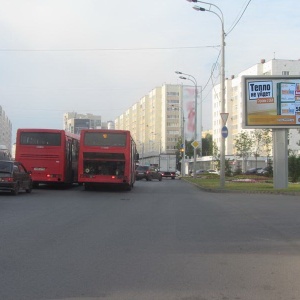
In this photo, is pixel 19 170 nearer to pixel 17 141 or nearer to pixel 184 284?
pixel 17 141

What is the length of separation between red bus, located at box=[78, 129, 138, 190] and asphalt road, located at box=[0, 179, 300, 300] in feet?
32.1

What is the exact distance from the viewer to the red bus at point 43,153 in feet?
83.1

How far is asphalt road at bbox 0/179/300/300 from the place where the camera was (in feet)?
19.5

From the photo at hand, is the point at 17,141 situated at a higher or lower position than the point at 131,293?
higher

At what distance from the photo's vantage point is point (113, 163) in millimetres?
24547

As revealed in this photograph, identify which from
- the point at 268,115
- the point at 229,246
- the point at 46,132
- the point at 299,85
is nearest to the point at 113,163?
the point at 46,132

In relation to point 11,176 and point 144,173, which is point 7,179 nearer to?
point 11,176

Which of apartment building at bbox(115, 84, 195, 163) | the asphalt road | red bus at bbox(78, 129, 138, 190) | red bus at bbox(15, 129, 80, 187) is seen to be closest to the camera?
the asphalt road

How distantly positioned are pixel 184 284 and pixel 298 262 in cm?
255

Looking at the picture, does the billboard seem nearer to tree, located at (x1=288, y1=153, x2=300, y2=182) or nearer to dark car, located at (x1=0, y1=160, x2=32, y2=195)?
dark car, located at (x1=0, y1=160, x2=32, y2=195)

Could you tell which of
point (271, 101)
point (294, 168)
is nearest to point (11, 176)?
point (271, 101)

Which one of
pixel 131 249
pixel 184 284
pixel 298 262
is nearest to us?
pixel 184 284

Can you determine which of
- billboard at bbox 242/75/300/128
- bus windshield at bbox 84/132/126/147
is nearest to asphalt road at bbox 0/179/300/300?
bus windshield at bbox 84/132/126/147

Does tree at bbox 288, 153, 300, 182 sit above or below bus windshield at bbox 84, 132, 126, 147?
below
